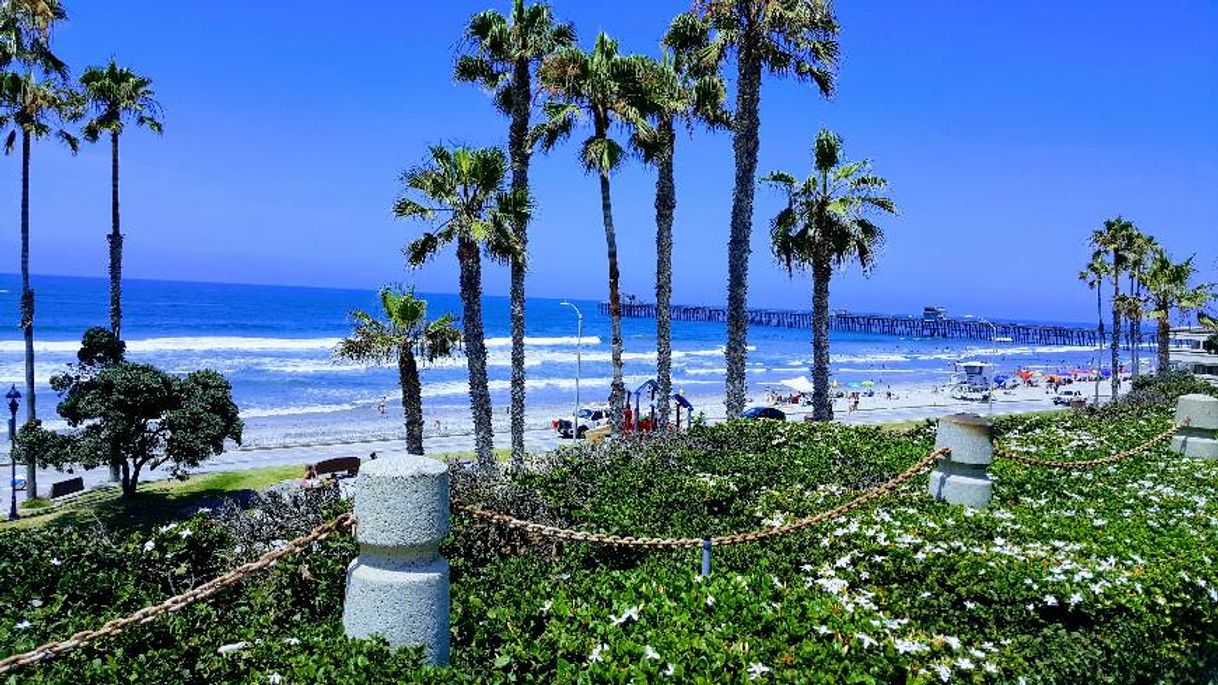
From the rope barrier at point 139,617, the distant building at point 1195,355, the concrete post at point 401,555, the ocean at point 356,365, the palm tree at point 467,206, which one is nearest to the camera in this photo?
the rope barrier at point 139,617

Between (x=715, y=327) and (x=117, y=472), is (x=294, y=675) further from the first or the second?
(x=715, y=327)

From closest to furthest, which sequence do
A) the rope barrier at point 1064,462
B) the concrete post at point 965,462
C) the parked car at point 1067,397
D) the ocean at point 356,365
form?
1. the concrete post at point 965,462
2. the rope barrier at point 1064,462
3. the parked car at point 1067,397
4. the ocean at point 356,365

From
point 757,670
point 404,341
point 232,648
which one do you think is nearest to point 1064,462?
point 757,670

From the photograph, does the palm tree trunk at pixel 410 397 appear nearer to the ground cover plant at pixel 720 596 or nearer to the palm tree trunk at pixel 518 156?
the palm tree trunk at pixel 518 156

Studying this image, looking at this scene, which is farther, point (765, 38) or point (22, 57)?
point (22, 57)

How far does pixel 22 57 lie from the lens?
2608 cm

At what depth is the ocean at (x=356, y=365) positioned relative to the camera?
176ft

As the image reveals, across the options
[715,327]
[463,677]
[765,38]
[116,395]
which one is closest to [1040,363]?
[715,327]

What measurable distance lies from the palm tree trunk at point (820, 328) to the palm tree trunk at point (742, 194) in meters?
2.50

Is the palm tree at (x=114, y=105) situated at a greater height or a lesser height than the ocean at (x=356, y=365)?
greater

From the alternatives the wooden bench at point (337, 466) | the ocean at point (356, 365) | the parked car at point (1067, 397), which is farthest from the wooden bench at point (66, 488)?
the parked car at point (1067, 397)

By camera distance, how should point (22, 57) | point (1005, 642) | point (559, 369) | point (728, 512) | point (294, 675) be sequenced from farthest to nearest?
point (559, 369) < point (22, 57) < point (728, 512) < point (1005, 642) < point (294, 675)

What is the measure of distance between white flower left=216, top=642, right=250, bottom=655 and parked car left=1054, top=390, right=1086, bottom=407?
51135 mm

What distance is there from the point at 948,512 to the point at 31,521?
25.3 metres
